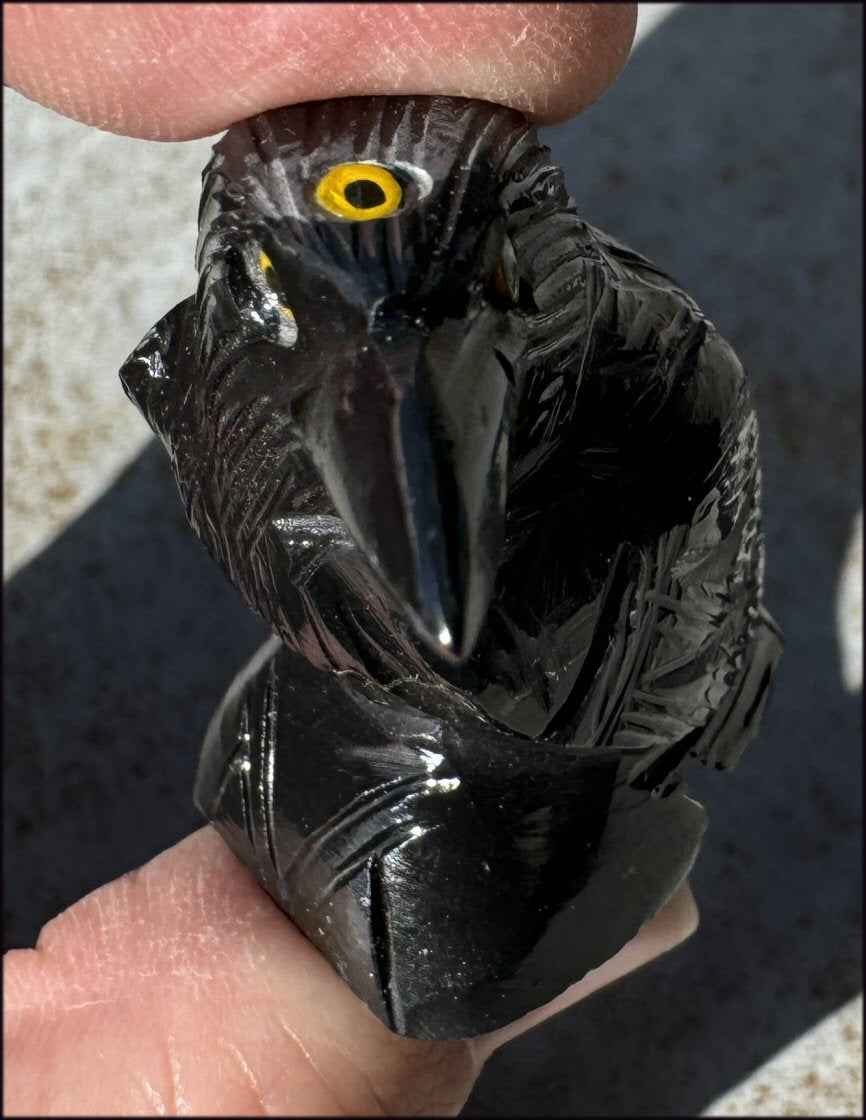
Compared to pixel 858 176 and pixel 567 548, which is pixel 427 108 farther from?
pixel 858 176

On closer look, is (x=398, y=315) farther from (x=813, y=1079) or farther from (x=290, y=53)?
(x=813, y=1079)

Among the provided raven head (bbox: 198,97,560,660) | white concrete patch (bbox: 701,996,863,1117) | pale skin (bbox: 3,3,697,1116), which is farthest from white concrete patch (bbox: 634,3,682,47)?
white concrete patch (bbox: 701,996,863,1117)

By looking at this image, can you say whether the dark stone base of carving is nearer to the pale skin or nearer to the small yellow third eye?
the pale skin

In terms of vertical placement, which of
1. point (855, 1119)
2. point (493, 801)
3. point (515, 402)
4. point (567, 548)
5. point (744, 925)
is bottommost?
point (855, 1119)

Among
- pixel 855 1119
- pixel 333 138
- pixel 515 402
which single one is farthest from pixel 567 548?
pixel 855 1119

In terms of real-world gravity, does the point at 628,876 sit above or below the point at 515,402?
below

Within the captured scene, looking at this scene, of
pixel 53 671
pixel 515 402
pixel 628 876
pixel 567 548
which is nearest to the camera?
pixel 515 402

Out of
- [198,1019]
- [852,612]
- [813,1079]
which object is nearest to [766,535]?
[852,612]
